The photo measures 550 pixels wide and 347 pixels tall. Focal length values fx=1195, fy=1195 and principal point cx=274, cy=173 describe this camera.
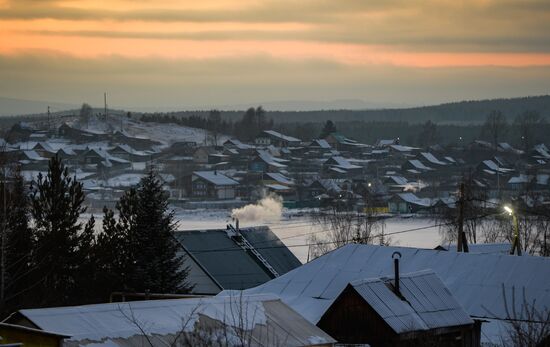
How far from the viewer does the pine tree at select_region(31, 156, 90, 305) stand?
20500mm

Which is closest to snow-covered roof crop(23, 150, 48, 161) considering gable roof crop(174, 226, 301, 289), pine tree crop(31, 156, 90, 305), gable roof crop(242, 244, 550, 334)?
gable roof crop(174, 226, 301, 289)

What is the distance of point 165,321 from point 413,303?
12.7 feet

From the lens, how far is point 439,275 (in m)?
16.8

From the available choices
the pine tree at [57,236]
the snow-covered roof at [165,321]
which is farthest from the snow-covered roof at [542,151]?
the snow-covered roof at [165,321]

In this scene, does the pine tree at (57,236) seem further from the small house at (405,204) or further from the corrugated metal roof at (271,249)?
the small house at (405,204)

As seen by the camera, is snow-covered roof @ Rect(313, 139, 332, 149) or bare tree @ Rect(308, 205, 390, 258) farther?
snow-covered roof @ Rect(313, 139, 332, 149)

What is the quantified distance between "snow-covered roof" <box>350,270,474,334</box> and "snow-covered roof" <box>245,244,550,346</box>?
4.08ft

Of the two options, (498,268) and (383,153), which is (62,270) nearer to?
(498,268)

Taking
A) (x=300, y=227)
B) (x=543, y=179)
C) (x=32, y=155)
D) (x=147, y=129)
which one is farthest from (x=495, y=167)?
(x=147, y=129)

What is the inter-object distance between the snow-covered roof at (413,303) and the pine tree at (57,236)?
7.89 metres

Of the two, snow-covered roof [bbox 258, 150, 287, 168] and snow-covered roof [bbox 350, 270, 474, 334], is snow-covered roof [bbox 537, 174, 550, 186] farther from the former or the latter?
snow-covered roof [bbox 350, 270, 474, 334]

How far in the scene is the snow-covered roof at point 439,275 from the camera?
15734 mm

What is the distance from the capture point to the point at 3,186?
20.0 metres

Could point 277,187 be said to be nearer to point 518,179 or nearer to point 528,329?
point 518,179
